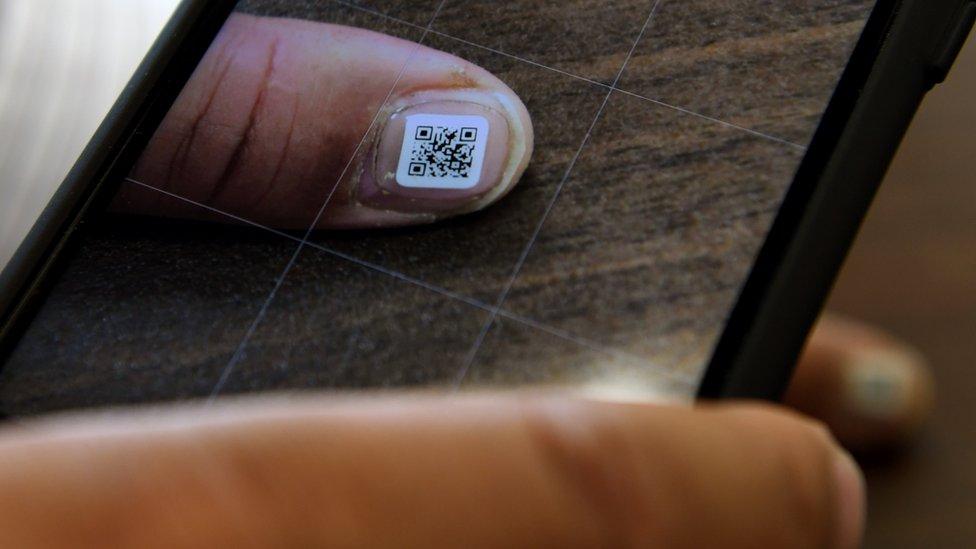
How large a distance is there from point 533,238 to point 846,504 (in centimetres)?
14

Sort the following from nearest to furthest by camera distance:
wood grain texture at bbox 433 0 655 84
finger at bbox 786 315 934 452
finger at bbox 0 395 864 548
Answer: finger at bbox 0 395 864 548 → wood grain texture at bbox 433 0 655 84 → finger at bbox 786 315 934 452

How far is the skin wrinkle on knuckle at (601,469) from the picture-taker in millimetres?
278

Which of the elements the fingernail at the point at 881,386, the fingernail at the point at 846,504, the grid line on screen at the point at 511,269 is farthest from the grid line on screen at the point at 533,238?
the fingernail at the point at 881,386

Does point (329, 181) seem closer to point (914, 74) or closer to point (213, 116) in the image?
point (213, 116)

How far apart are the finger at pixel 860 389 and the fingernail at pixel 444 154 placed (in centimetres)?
22

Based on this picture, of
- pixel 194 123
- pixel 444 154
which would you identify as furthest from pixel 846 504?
pixel 194 123

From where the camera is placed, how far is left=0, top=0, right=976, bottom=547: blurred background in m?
0.52

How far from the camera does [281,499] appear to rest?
0.87ft

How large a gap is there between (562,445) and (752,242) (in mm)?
102

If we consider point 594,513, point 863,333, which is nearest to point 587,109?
point 594,513

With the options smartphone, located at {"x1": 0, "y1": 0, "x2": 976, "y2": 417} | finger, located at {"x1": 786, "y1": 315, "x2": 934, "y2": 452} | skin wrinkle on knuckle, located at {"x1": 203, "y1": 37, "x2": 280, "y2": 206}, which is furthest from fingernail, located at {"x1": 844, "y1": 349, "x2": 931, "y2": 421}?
skin wrinkle on knuckle, located at {"x1": 203, "y1": 37, "x2": 280, "y2": 206}

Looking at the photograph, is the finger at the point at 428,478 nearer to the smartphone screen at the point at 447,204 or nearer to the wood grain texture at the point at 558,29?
the smartphone screen at the point at 447,204

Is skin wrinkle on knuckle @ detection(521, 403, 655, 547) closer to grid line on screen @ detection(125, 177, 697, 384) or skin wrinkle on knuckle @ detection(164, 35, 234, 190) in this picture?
grid line on screen @ detection(125, 177, 697, 384)

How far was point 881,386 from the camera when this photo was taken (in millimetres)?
500
